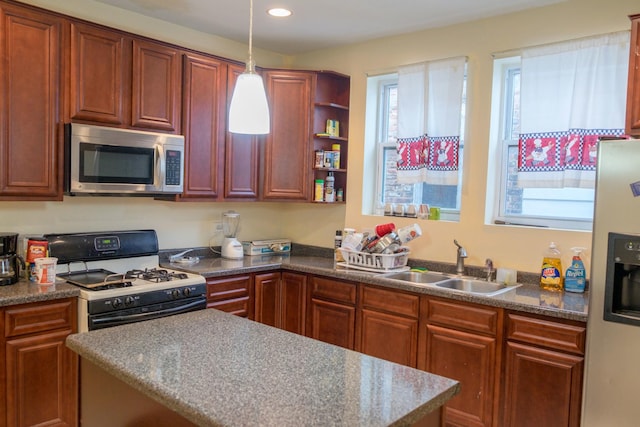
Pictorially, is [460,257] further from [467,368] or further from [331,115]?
[331,115]

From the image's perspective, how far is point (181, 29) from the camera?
11.8 feet

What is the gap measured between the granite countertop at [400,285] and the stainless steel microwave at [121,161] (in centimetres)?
62

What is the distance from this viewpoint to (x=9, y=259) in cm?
260

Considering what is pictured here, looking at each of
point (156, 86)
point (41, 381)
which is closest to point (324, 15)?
point (156, 86)

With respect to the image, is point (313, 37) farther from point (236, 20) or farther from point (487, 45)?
point (487, 45)

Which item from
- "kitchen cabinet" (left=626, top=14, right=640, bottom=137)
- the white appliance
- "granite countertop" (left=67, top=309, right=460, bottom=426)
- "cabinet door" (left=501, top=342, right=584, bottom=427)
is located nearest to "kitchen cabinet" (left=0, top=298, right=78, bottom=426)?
"granite countertop" (left=67, top=309, right=460, bottom=426)

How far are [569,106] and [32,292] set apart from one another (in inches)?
121

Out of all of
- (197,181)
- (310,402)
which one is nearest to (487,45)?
(197,181)

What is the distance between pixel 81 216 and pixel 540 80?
2962 millimetres

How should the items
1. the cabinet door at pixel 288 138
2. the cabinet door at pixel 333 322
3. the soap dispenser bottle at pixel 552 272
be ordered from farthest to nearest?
the cabinet door at pixel 288 138 < the cabinet door at pixel 333 322 < the soap dispenser bottle at pixel 552 272

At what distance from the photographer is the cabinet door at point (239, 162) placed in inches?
141

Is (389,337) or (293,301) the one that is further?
(293,301)

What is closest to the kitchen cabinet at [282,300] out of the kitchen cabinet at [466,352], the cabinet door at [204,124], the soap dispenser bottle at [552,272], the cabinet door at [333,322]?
the cabinet door at [333,322]

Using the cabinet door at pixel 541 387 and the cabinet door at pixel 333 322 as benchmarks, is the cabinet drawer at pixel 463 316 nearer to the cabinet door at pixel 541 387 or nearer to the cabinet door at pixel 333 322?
the cabinet door at pixel 541 387
